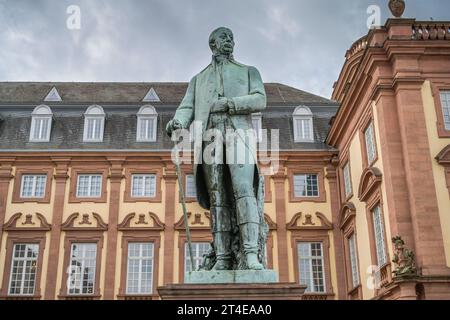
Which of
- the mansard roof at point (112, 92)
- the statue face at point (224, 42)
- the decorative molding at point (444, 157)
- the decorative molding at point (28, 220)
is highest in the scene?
the mansard roof at point (112, 92)

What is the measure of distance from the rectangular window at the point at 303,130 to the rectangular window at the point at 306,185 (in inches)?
73.2

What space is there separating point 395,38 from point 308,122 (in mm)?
9413

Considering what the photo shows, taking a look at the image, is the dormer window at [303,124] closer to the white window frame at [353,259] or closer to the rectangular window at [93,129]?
the white window frame at [353,259]

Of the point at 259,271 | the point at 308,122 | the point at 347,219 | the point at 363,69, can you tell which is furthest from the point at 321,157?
the point at 259,271

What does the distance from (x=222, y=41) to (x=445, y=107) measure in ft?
46.6

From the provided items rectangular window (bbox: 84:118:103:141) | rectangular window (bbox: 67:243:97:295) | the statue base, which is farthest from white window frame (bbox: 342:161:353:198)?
the statue base

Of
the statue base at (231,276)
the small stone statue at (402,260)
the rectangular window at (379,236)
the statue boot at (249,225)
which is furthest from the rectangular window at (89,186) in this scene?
the statue base at (231,276)

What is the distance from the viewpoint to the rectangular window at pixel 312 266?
24844mm

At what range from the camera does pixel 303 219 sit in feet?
84.3

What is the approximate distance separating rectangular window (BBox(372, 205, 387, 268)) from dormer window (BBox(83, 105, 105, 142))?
515 inches

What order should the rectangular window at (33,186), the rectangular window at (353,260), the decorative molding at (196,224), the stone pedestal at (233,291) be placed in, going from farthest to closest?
1. the rectangular window at (33,186)
2. the decorative molding at (196,224)
3. the rectangular window at (353,260)
4. the stone pedestal at (233,291)

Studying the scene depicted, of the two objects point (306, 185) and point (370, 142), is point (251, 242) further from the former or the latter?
point (306, 185)

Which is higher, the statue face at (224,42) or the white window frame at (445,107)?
the white window frame at (445,107)

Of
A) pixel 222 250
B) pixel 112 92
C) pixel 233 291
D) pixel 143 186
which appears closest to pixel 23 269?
pixel 143 186
